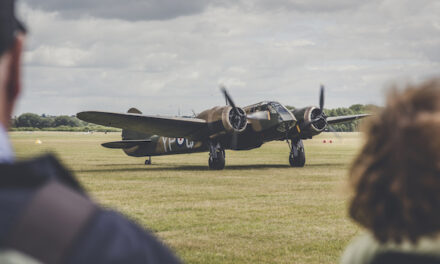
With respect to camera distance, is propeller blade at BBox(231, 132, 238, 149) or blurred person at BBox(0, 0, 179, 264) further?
propeller blade at BBox(231, 132, 238, 149)

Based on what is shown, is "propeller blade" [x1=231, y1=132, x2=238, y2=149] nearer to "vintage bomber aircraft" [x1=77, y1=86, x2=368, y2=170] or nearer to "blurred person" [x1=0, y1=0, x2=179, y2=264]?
"vintage bomber aircraft" [x1=77, y1=86, x2=368, y2=170]

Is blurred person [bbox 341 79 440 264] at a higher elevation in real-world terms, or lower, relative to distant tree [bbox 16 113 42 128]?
lower

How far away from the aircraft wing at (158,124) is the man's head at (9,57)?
19.0 metres

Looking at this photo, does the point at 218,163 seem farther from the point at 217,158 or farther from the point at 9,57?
the point at 9,57

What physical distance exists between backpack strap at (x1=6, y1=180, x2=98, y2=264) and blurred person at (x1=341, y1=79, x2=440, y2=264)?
31.1 inches

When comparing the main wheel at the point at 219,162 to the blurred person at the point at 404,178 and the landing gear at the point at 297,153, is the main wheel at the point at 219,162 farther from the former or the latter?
the blurred person at the point at 404,178

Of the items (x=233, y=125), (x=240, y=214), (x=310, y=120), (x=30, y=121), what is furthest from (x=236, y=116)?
(x=30, y=121)

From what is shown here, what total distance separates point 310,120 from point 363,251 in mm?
20430

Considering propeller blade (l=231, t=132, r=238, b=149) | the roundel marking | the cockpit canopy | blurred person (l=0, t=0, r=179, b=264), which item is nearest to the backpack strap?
blurred person (l=0, t=0, r=179, b=264)

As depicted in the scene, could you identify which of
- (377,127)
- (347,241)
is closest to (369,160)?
(377,127)

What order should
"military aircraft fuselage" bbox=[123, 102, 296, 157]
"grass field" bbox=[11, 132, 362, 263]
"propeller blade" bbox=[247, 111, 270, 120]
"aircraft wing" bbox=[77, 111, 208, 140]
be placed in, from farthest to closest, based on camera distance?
"propeller blade" bbox=[247, 111, 270, 120] < "military aircraft fuselage" bbox=[123, 102, 296, 157] < "aircraft wing" bbox=[77, 111, 208, 140] < "grass field" bbox=[11, 132, 362, 263]

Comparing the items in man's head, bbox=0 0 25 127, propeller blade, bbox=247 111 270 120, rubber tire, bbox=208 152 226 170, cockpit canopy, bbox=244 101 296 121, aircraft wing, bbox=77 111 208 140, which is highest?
cockpit canopy, bbox=244 101 296 121

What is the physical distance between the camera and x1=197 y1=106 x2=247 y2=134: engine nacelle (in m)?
20.5

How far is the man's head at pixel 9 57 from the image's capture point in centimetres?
96
